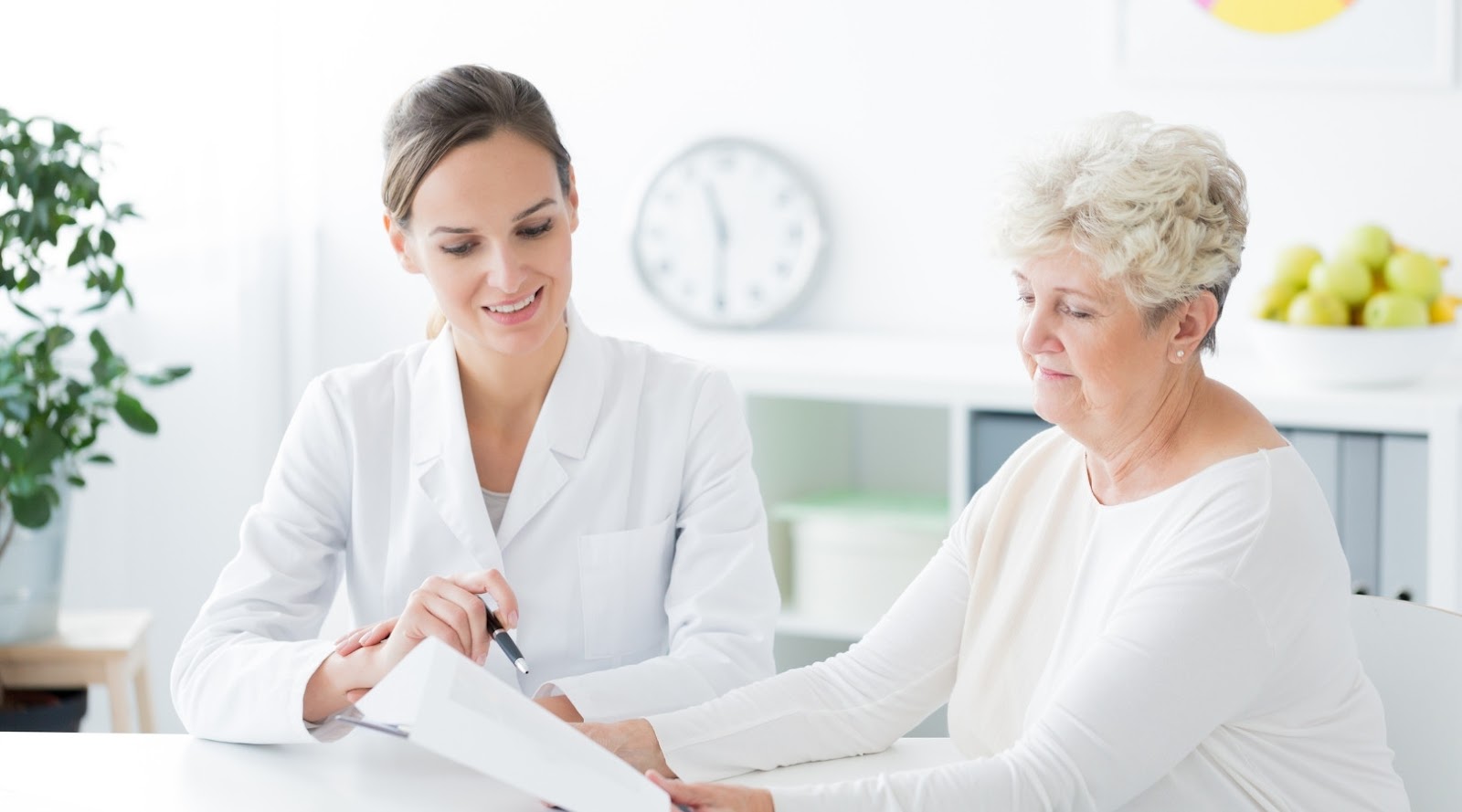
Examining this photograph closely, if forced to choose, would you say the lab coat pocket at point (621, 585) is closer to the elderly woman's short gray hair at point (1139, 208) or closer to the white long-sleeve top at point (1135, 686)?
the white long-sleeve top at point (1135, 686)

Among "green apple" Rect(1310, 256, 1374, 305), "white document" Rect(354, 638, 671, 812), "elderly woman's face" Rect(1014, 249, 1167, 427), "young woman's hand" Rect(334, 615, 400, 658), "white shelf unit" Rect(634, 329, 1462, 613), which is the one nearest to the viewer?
"white document" Rect(354, 638, 671, 812)

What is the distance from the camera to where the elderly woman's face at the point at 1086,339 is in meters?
1.49

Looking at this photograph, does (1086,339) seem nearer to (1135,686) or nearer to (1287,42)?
(1135,686)

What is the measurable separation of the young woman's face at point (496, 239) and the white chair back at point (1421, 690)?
0.92 meters

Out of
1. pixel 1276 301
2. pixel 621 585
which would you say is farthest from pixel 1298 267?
pixel 621 585

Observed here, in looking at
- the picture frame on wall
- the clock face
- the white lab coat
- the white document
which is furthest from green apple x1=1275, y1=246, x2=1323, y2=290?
the white document

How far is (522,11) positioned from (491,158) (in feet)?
6.44

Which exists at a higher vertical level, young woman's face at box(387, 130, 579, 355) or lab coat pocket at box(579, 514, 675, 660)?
young woman's face at box(387, 130, 579, 355)

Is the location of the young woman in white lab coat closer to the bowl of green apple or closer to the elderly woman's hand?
the elderly woman's hand

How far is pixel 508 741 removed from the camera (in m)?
1.22

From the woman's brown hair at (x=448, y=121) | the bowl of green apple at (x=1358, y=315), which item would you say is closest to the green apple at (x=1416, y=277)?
the bowl of green apple at (x=1358, y=315)

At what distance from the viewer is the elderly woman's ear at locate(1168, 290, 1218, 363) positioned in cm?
151

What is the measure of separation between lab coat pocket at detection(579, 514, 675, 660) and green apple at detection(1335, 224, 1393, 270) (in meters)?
1.45

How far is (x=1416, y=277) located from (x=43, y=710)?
239cm
